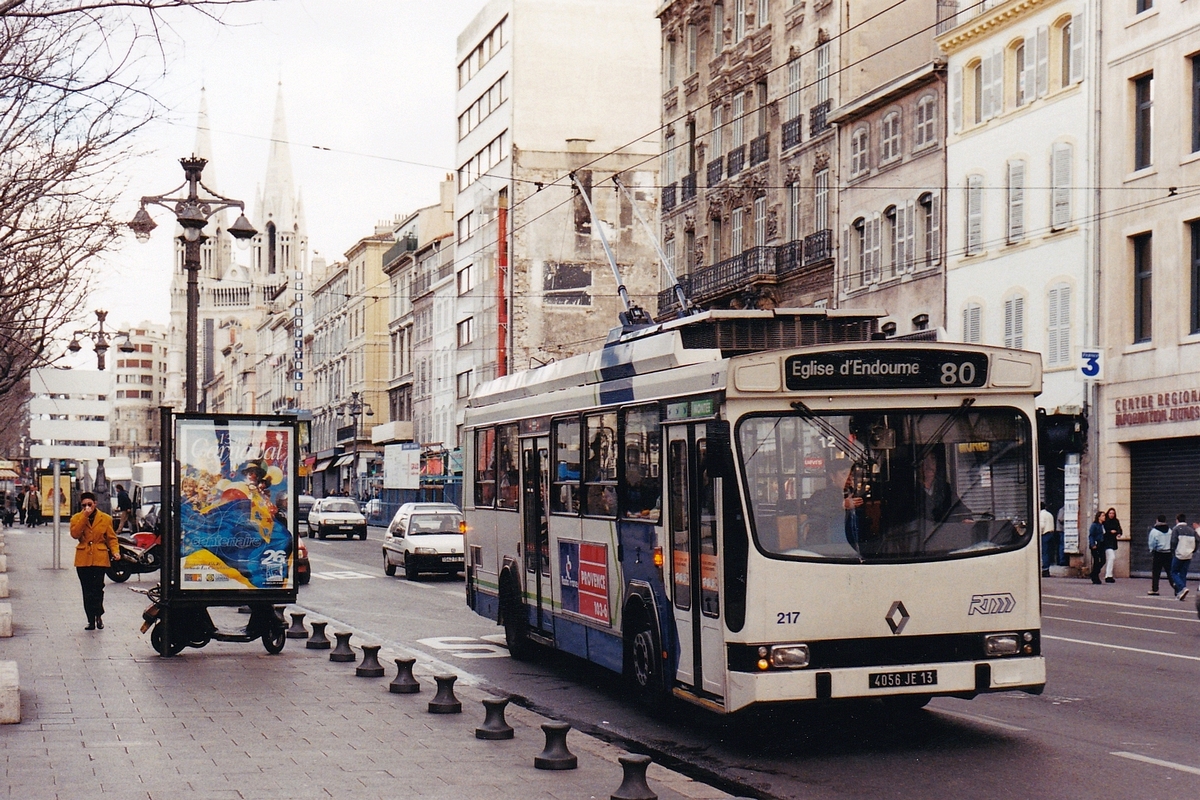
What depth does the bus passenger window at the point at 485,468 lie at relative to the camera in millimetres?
18062

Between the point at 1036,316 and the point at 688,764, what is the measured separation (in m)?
28.9

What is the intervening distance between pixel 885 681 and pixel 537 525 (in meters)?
5.85

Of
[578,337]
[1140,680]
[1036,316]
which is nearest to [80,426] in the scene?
[1036,316]

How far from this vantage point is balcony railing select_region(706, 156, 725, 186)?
178 feet

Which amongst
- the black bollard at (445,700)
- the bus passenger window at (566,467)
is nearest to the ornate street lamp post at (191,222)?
the bus passenger window at (566,467)

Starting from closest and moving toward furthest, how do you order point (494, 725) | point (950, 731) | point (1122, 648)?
point (494, 725) → point (950, 731) → point (1122, 648)

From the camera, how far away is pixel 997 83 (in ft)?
130

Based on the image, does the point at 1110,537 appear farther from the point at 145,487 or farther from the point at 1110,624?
the point at 145,487

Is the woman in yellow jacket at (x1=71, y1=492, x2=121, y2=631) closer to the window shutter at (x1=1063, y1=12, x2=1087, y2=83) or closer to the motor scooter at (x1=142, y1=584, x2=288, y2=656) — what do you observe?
the motor scooter at (x1=142, y1=584, x2=288, y2=656)

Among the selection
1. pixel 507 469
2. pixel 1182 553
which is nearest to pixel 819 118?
pixel 1182 553

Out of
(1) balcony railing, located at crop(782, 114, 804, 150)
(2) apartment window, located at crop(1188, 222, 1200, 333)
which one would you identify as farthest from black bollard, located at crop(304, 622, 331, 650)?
(1) balcony railing, located at crop(782, 114, 804, 150)

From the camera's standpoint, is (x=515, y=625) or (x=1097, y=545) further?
(x=1097, y=545)

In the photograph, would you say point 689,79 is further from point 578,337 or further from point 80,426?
point 80,426

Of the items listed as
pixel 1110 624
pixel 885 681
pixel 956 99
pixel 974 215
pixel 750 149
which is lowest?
pixel 1110 624
